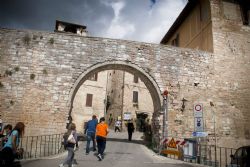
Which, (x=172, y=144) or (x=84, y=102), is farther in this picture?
(x=84, y=102)

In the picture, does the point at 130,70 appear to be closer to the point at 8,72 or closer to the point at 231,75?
the point at 231,75

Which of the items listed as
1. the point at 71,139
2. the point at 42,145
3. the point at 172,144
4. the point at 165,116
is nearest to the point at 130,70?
the point at 165,116

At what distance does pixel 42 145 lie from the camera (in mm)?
9484

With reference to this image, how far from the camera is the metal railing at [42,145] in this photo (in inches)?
365

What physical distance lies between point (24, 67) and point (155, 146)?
23.1 ft

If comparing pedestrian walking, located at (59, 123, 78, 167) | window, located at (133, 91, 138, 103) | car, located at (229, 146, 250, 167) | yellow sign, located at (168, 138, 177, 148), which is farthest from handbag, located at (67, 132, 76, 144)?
window, located at (133, 91, 138, 103)

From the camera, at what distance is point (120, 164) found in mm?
6879

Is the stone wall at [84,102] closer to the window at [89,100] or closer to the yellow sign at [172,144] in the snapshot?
the window at [89,100]

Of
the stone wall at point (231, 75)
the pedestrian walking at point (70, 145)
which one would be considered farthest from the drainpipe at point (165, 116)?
the pedestrian walking at point (70, 145)

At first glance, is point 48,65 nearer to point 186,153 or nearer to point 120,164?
point 120,164

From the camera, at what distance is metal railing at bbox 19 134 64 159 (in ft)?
30.4

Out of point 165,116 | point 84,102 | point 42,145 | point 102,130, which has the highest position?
point 84,102

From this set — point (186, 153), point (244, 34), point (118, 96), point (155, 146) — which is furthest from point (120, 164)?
point (118, 96)

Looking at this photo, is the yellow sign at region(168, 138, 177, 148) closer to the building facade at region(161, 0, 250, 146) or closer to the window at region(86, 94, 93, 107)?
the building facade at region(161, 0, 250, 146)
